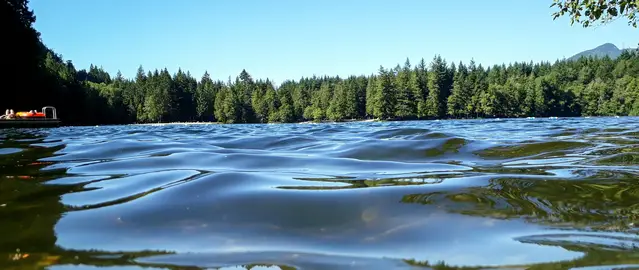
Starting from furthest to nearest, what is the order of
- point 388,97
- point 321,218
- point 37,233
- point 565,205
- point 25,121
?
point 388,97 → point 25,121 → point 565,205 → point 321,218 → point 37,233

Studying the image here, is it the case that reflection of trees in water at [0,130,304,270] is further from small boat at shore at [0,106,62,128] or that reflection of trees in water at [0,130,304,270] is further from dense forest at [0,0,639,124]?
dense forest at [0,0,639,124]

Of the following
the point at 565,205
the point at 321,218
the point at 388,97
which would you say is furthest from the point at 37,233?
the point at 388,97

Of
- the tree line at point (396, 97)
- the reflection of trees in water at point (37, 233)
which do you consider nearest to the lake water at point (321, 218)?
the reflection of trees in water at point (37, 233)

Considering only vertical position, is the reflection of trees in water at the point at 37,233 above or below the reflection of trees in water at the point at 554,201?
above

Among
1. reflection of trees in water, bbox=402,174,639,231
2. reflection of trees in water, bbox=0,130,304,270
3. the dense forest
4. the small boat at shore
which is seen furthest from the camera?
the dense forest

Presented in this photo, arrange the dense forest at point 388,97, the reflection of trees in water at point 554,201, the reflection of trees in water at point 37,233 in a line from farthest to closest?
the dense forest at point 388,97 < the reflection of trees in water at point 554,201 < the reflection of trees in water at point 37,233

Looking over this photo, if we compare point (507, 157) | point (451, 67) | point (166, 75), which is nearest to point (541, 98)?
point (451, 67)

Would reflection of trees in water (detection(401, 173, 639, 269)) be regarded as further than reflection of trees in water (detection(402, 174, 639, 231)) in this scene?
No

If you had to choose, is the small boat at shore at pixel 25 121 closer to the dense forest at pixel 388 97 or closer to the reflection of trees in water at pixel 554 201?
the reflection of trees in water at pixel 554 201

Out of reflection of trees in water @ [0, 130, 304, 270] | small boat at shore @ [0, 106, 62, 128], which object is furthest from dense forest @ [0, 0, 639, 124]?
reflection of trees in water @ [0, 130, 304, 270]

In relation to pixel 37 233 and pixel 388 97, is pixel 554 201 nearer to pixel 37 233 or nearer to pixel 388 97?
pixel 37 233

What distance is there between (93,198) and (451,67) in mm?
119395

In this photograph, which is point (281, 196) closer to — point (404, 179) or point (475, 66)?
point (404, 179)

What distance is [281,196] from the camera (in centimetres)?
243
